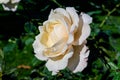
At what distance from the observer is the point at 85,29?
1.69 meters

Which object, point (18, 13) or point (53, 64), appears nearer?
point (53, 64)

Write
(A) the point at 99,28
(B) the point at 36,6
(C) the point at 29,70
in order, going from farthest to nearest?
(B) the point at 36,6
(C) the point at 29,70
(A) the point at 99,28

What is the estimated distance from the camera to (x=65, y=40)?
167 cm

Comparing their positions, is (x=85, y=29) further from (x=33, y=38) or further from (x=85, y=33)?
(x=33, y=38)

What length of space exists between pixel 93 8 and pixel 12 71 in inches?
39.6

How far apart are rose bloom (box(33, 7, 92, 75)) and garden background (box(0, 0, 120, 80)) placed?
2.01 ft

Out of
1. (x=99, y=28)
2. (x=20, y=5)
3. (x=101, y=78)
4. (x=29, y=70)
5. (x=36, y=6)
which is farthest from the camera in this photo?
(x=20, y=5)

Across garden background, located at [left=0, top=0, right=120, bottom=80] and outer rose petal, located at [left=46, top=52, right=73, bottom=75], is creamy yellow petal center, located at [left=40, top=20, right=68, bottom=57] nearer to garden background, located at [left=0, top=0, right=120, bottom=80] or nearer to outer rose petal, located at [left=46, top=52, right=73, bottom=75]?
outer rose petal, located at [left=46, top=52, right=73, bottom=75]

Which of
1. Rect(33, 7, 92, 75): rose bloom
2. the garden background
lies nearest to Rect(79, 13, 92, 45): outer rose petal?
Rect(33, 7, 92, 75): rose bloom

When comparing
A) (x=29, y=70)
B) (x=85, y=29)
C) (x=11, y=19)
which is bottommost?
(x=29, y=70)

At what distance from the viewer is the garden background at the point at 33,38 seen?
2.48 m

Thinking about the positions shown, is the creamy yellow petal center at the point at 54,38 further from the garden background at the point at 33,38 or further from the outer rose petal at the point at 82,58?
the garden background at the point at 33,38

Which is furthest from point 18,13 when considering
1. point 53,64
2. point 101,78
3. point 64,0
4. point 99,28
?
point 53,64

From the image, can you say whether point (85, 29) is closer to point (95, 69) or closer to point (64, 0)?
point (95, 69)
